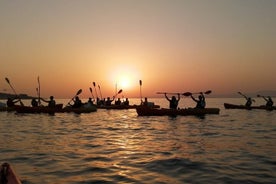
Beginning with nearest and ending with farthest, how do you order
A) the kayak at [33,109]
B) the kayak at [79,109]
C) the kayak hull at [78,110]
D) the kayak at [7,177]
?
the kayak at [7,177] < the kayak at [33,109] < the kayak hull at [78,110] < the kayak at [79,109]

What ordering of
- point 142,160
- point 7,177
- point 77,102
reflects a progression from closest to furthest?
point 7,177 < point 142,160 < point 77,102

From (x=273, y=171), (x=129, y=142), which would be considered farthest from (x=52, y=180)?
(x=129, y=142)

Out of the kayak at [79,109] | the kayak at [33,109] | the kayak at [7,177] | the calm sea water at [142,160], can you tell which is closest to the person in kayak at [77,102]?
the kayak at [79,109]

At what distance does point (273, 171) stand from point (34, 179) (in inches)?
252

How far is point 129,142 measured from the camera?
15273mm

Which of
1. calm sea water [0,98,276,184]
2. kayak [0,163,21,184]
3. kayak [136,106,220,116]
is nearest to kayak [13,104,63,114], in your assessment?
kayak [136,106,220,116]

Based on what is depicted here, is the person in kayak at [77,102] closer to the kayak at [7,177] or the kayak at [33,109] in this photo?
the kayak at [33,109]

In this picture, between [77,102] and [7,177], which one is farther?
[77,102]

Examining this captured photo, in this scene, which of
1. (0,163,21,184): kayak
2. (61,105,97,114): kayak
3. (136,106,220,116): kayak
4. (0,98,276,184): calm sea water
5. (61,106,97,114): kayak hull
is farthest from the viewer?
(61,105,97,114): kayak

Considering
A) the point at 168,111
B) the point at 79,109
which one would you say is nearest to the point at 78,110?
the point at 79,109

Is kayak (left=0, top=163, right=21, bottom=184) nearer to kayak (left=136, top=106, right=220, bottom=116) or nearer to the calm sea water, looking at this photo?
the calm sea water

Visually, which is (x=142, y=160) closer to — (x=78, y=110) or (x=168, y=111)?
(x=168, y=111)

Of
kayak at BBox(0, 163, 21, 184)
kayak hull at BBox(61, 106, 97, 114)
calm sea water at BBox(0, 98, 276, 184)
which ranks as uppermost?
kayak hull at BBox(61, 106, 97, 114)

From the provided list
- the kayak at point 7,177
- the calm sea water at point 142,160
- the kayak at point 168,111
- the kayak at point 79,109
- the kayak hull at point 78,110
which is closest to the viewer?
the kayak at point 7,177
